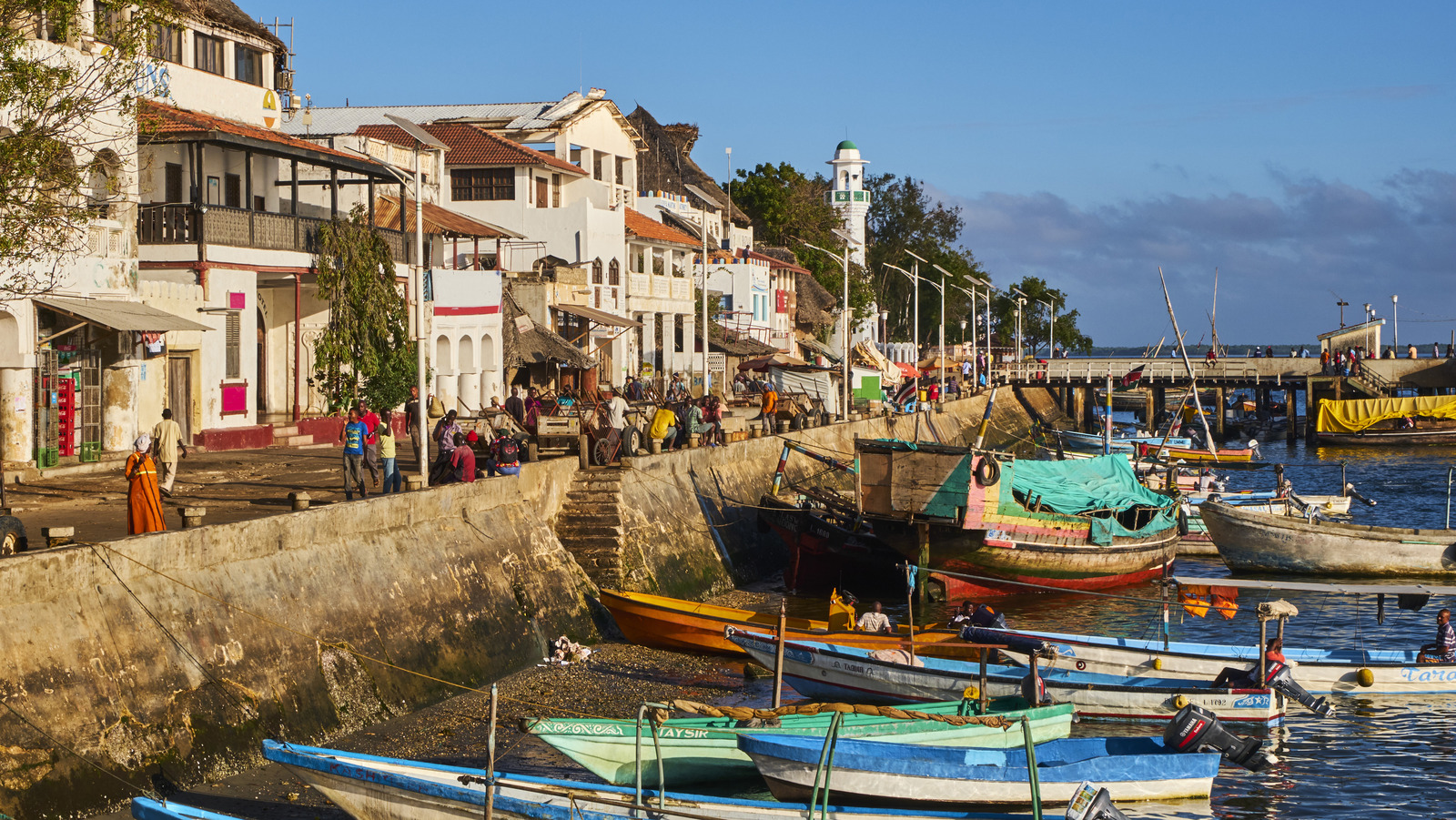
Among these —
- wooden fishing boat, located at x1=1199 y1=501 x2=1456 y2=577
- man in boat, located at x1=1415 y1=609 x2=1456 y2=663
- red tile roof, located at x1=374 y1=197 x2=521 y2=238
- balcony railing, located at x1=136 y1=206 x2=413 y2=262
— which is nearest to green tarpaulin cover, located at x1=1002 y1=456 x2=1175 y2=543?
wooden fishing boat, located at x1=1199 y1=501 x2=1456 y2=577

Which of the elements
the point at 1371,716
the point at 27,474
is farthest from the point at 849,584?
the point at 27,474

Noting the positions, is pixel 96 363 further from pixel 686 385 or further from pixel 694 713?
pixel 686 385

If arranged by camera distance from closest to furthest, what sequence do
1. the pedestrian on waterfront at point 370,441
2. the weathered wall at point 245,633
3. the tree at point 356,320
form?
the weathered wall at point 245,633 < the pedestrian on waterfront at point 370,441 < the tree at point 356,320

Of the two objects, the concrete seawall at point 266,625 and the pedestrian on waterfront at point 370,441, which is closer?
the concrete seawall at point 266,625

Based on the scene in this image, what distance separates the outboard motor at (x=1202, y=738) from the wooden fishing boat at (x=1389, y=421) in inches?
2404

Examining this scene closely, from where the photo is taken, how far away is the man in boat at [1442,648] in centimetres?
2198

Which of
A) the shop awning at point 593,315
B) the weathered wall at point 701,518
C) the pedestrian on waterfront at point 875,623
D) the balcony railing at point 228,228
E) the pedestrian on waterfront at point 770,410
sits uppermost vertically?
the balcony railing at point 228,228

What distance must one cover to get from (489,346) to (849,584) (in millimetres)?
15353

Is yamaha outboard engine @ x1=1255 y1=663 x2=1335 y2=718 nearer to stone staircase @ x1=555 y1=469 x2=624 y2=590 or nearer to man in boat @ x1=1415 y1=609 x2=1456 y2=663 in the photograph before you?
man in boat @ x1=1415 y1=609 x2=1456 y2=663

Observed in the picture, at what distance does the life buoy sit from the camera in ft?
98.2

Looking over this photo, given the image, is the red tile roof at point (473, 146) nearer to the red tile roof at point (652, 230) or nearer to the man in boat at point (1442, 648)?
the red tile roof at point (652, 230)

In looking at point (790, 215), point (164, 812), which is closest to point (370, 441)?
point (164, 812)

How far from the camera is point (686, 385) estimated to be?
180 feet

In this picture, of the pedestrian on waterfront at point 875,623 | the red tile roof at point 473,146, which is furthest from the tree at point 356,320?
the red tile roof at point 473,146
